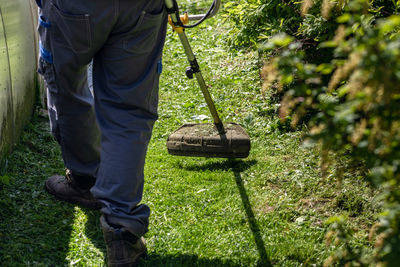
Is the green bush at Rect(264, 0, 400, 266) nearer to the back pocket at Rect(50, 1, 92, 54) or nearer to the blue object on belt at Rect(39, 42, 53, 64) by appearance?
the back pocket at Rect(50, 1, 92, 54)

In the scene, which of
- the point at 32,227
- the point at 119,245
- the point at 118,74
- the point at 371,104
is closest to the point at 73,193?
the point at 32,227

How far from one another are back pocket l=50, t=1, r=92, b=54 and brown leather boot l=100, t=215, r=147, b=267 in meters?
0.85

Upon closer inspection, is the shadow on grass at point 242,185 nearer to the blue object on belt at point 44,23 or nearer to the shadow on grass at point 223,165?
the shadow on grass at point 223,165

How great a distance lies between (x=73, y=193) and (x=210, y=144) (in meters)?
1.05

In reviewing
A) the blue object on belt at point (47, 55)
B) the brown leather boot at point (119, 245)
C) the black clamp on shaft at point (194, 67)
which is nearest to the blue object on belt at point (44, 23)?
the blue object on belt at point (47, 55)

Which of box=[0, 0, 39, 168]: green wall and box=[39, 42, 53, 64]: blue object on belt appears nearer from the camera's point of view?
box=[39, 42, 53, 64]: blue object on belt

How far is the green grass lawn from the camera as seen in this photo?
2.93 metres

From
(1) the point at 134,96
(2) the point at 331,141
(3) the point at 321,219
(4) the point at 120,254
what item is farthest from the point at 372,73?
(3) the point at 321,219

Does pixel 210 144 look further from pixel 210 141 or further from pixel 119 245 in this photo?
pixel 119 245

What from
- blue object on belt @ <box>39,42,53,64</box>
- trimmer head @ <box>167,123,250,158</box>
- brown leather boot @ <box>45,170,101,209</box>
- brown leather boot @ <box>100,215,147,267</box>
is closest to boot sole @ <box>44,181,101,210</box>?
brown leather boot @ <box>45,170,101,209</box>

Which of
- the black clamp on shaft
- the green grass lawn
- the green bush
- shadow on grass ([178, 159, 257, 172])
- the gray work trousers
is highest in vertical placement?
the green bush

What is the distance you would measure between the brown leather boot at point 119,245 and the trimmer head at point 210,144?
133 cm

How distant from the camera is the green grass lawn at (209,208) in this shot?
2.93 meters

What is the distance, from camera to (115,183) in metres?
2.68
